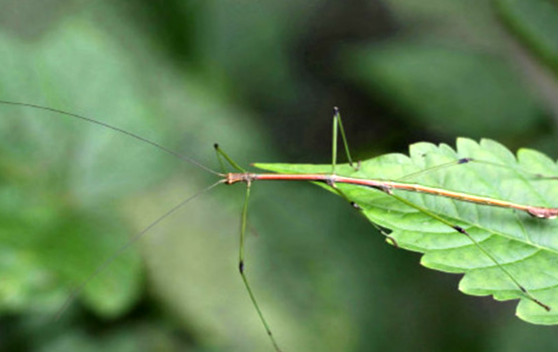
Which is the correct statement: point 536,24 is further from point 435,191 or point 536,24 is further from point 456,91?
point 435,191

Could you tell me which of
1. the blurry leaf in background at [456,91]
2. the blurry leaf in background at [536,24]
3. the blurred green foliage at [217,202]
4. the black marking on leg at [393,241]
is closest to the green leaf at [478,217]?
the black marking on leg at [393,241]

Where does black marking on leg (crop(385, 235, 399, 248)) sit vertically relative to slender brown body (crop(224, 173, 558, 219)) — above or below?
below

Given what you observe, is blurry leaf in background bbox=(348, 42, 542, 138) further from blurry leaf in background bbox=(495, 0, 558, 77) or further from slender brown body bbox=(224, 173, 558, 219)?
slender brown body bbox=(224, 173, 558, 219)

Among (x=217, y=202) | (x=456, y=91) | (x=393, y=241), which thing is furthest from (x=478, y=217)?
(x=217, y=202)

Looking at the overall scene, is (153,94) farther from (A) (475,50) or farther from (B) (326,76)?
(A) (475,50)

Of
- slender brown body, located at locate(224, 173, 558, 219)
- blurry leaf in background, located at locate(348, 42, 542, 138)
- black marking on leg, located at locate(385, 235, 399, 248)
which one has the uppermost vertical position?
blurry leaf in background, located at locate(348, 42, 542, 138)

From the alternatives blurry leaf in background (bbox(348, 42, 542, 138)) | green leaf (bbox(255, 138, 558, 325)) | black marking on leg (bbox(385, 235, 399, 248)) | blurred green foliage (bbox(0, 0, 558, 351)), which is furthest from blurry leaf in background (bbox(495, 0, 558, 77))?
black marking on leg (bbox(385, 235, 399, 248))
